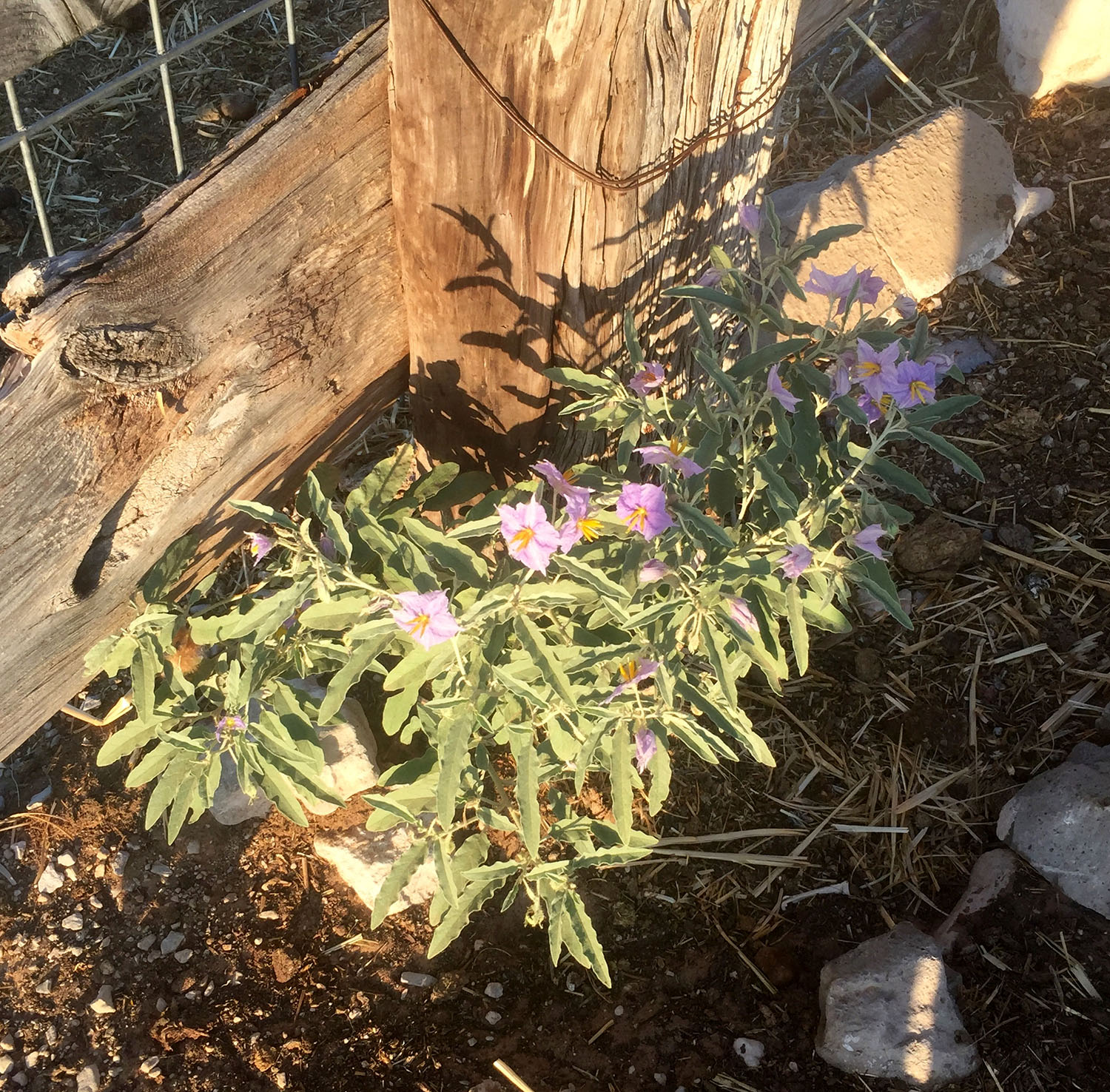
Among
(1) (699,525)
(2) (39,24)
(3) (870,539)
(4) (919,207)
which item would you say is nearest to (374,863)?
(1) (699,525)

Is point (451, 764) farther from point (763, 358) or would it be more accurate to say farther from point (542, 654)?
point (763, 358)

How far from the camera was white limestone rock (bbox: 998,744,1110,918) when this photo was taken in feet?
7.39

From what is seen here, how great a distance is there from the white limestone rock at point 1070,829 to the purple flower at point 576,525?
148 centimetres

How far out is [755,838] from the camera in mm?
2484

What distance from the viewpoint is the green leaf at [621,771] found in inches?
68.2

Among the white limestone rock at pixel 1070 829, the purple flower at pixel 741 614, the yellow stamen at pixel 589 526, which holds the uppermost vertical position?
the yellow stamen at pixel 589 526

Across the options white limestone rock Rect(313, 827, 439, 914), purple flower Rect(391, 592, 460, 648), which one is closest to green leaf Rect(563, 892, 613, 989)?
white limestone rock Rect(313, 827, 439, 914)

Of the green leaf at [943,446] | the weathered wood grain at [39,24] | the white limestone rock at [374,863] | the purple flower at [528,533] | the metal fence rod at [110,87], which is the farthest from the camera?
the white limestone rock at [374,863]

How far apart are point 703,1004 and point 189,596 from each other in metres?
1.44

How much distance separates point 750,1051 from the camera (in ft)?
7.19

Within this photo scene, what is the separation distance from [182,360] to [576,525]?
71 centimetres

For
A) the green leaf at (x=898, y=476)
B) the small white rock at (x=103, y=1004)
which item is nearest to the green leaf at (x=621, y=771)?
the green leaf at (x=898, y=476)

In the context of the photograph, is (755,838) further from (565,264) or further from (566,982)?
(565,264)

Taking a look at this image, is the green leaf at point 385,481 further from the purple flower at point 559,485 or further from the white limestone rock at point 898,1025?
the white limestone rock at point 898,1025
